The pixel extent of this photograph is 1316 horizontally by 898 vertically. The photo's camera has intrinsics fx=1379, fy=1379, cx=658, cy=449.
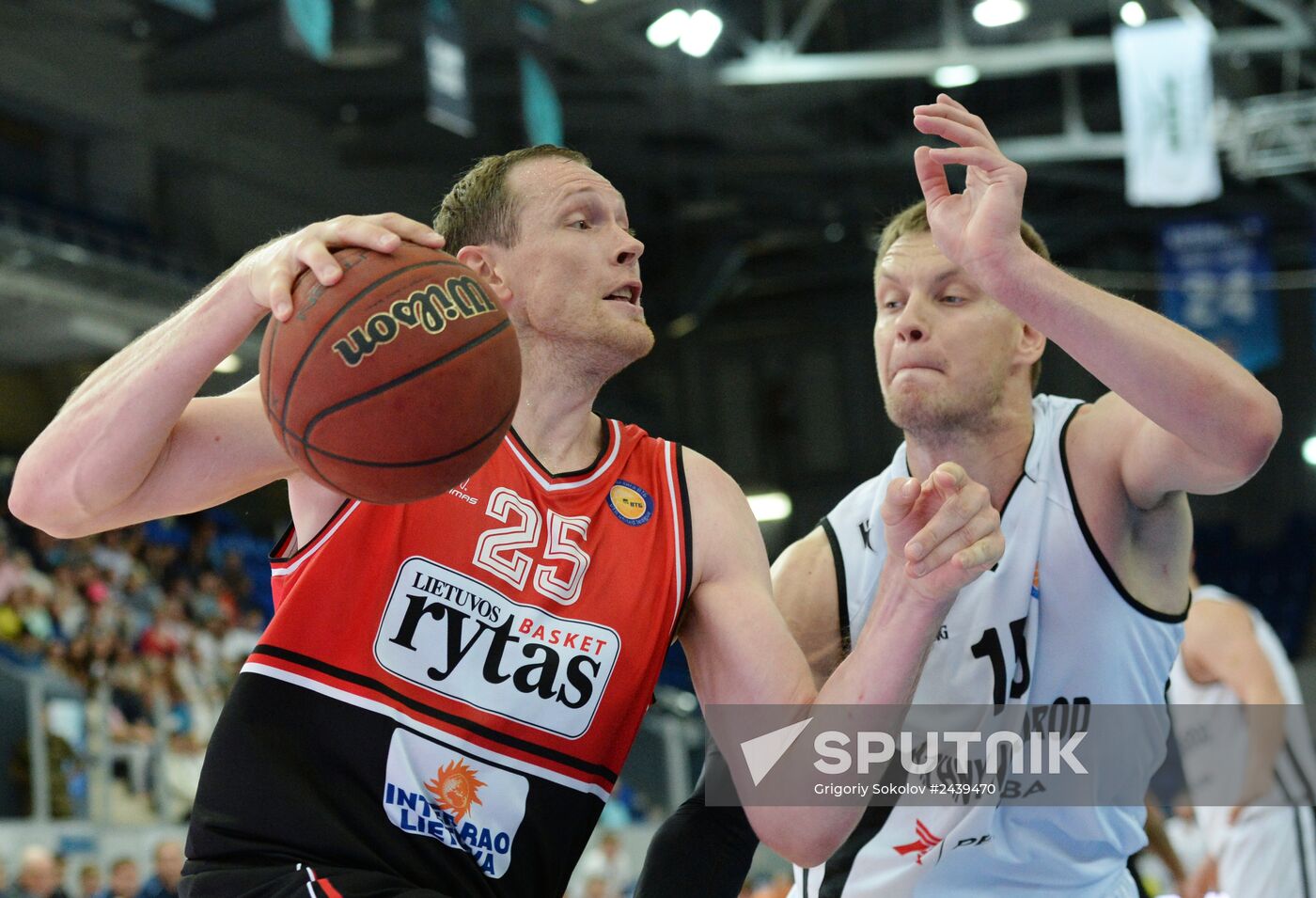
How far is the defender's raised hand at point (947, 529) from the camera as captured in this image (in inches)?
102

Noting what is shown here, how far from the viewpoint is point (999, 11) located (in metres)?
16.0

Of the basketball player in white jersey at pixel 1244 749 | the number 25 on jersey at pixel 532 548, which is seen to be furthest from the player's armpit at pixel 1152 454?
the basketball player in white jersey at pixel 1244 749

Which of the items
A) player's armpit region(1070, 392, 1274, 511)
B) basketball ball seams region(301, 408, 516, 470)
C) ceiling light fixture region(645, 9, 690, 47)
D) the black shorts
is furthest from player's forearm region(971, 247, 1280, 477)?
ceiling light fixture region(645, 9, 690, 47)

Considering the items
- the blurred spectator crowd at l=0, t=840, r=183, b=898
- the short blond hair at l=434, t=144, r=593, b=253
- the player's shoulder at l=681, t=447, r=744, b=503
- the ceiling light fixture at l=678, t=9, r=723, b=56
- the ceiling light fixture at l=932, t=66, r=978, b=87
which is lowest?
the blurred spectator crowd at l=0, t=840, r=183, b=898

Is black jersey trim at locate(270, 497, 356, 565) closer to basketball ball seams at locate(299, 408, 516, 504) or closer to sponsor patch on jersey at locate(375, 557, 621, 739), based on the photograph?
sponsor patch on jersey at locate(375, 557, 621, 739)

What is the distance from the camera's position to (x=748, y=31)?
17781 mm

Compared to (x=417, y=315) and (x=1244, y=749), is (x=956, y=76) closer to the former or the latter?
(x=1244, y=749)

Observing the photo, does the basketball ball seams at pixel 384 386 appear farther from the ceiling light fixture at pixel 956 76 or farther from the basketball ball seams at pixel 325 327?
the ceiling light fixture at pixel 956 76

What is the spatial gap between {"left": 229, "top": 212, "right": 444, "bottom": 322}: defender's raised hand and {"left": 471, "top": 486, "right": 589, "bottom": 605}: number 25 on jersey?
2.19 ft

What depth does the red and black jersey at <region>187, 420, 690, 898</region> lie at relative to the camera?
268cm

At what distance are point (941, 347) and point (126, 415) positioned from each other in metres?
1.90

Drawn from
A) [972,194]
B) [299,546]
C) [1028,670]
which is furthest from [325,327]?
[1028,670]

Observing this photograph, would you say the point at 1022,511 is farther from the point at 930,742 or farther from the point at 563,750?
the point at 563,750

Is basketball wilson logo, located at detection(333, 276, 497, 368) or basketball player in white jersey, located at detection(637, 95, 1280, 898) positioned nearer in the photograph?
basketball wilson logo, located at detection(333, 276, 497, 368)
